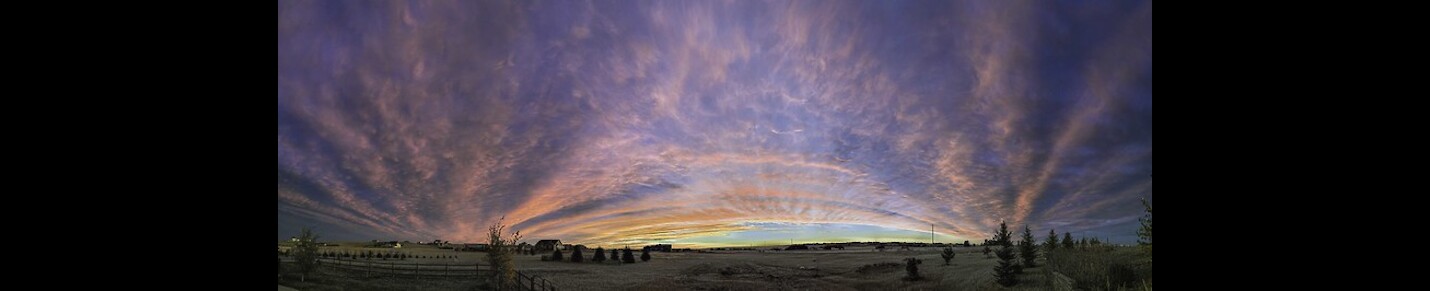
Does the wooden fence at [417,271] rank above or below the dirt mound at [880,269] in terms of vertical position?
above

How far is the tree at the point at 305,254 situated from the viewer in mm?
25203

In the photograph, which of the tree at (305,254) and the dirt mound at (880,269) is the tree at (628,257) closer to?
the dirt mound at (880,269)

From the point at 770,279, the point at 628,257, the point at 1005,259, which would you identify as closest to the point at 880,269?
the point at 770,279

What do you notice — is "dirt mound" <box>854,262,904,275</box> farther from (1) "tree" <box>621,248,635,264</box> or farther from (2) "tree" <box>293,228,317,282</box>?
(2) "tree" <box>293,228,317,282</box>

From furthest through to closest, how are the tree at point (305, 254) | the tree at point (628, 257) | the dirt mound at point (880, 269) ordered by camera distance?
the tree at point (628, 257) < the dirt mound at point (880, 269) < the tree at point (305, 254)

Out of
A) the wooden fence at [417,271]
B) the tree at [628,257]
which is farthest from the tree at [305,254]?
the tree at [628,257]

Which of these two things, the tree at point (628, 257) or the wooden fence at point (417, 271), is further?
the tree at point (628, 257)

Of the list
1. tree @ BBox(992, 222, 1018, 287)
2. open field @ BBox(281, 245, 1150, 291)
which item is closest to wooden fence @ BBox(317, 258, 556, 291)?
open field @ BBox(281, 245, 1150, 291)

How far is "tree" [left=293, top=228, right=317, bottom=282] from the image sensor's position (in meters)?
25.2
